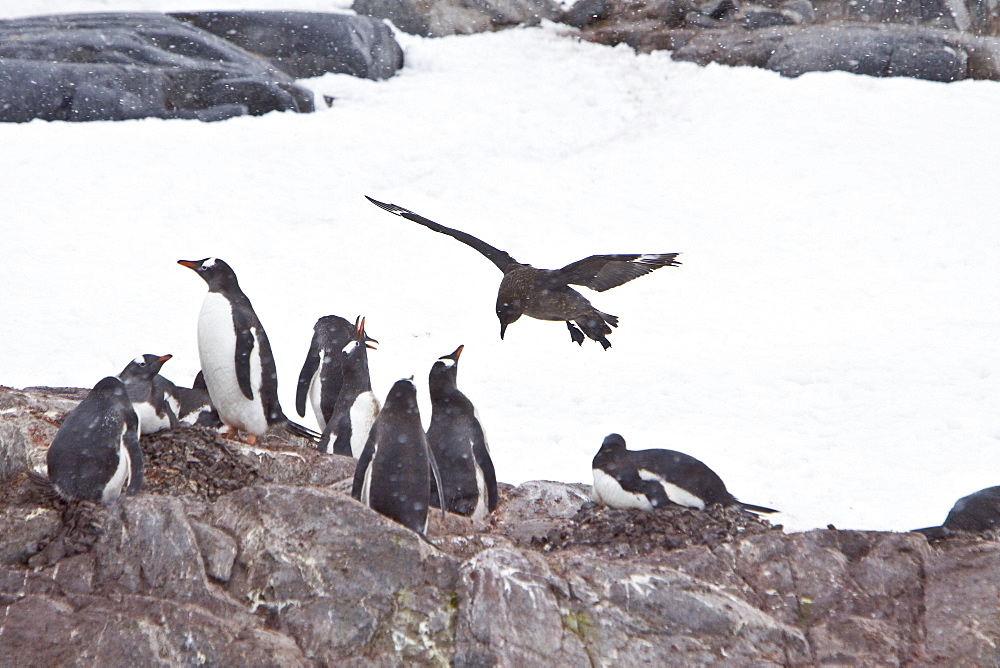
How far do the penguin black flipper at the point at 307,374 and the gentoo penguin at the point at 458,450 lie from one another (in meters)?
1.45

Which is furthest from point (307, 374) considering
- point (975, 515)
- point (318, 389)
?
point (975, 515)

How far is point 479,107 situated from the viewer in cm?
1478

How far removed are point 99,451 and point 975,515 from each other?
3519mm

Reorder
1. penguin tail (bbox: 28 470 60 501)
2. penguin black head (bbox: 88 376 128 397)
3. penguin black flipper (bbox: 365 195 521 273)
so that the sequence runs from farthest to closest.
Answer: penguin black flipper (bbox: 365 195 521 273) < penguin black head (bbox: 88 376 128 397) < penguin tail (bbox: 28 470 60 501)

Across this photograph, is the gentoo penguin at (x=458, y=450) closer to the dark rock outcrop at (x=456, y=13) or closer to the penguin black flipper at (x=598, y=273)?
the penguin black flipper at (x=598, y=273)

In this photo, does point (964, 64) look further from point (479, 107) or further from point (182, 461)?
point (182, 461)

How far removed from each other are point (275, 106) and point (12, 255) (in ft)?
15.5

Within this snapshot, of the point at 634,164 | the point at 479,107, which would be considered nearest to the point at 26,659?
the point at 634,164

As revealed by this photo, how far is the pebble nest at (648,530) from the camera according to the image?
3.79 meters

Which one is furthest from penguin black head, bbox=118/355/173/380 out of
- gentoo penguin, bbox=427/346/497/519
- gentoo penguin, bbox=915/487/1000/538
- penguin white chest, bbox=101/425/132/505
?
gentoo penguin, bbox=915/487/1000/538

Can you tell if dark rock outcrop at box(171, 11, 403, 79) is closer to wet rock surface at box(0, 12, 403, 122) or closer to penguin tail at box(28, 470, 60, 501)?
wet rock surface at box(0, 12, 403, 122)

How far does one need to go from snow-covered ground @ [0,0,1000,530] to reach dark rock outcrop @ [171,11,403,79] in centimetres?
36

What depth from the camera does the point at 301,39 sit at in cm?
1499

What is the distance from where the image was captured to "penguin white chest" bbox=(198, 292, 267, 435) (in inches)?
219
